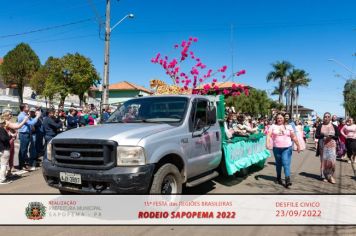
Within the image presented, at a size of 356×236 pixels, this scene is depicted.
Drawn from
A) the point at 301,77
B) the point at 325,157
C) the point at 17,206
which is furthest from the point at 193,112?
the point at 301,77

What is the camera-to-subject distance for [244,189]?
288 inches

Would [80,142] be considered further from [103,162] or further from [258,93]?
[258,93]

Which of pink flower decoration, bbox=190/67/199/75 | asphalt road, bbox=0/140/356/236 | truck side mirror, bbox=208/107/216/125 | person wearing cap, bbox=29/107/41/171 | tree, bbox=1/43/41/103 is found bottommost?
asphalt road, bbox=0/140/356/236

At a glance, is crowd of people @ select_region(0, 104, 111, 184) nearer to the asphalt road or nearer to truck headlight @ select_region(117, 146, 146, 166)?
the asphalt road

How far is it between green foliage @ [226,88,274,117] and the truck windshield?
2020 inches

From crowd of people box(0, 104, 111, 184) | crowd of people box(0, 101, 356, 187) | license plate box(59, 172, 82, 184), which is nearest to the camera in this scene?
license plate box(59, 172, 82, 184)

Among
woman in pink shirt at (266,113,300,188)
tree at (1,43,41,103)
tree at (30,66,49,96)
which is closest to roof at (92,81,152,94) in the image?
tree at (1,43,41,103)

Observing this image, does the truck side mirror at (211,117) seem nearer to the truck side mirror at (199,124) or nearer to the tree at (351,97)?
the truck side mirror at (199,124)

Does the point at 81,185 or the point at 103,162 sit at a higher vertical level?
the point at 103,162

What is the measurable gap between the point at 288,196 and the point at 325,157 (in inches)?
92.1

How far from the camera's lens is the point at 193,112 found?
600 centimetres

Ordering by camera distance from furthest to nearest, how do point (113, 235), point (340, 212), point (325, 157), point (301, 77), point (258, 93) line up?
point (301, 77)
point (258, 93)
point (325, 157)
point (340, 212)
point (113, 235)

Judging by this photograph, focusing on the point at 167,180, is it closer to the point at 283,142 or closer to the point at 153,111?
the point at 153,111

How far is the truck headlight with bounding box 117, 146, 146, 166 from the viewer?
4.52 metres
